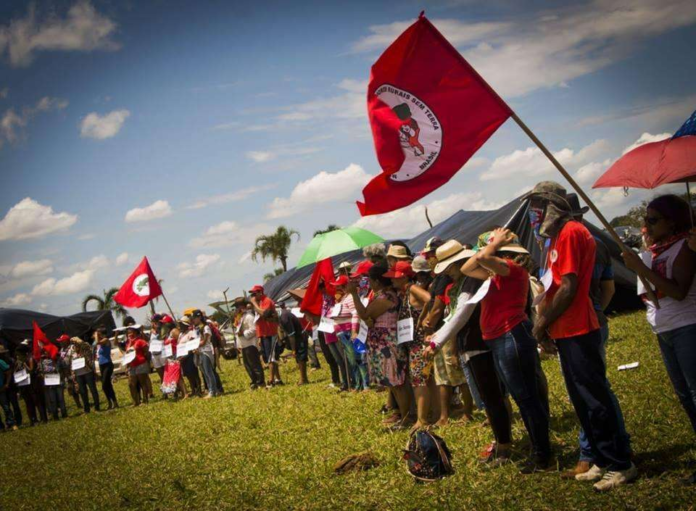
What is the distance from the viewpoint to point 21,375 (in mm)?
15836

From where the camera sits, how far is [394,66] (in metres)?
4.71

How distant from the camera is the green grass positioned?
4641 mm

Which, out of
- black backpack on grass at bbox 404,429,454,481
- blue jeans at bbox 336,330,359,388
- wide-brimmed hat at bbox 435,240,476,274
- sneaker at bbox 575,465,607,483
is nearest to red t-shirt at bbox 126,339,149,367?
blue jeans at bbox 336,330,359,388

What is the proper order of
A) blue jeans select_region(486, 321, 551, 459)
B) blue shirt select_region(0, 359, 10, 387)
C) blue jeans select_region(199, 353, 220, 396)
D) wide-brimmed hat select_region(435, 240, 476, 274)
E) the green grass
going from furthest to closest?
blue shirt select_region(0, 359, 10, 387), blue jeans select_region(199, 353, 220, 396), wide-brimmed hat select_region(435, 240, 476, 274), blue jeans select_region(486, 321, 551, 459), the green grass

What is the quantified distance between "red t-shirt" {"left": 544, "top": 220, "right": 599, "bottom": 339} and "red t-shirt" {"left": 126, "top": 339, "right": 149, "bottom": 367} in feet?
43.1

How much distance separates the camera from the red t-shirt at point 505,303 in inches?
190

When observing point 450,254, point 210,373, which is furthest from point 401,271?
point 210,373

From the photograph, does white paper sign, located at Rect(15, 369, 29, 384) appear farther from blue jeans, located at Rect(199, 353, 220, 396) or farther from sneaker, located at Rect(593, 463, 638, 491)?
sneaker, located at Rect(593, 463, 638, 491)

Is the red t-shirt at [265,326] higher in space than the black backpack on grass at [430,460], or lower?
higher

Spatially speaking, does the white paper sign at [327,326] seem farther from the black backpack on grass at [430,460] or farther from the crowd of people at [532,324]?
the black backpack on grass at [430,460]

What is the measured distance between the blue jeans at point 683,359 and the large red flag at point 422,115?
1.85 m

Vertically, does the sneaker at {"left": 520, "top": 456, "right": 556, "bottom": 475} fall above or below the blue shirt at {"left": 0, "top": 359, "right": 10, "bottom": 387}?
below

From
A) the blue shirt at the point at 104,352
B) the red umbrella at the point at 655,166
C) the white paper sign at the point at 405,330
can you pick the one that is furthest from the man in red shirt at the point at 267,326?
the red umbrella at the point at 655,166

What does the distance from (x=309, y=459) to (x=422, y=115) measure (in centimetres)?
418
